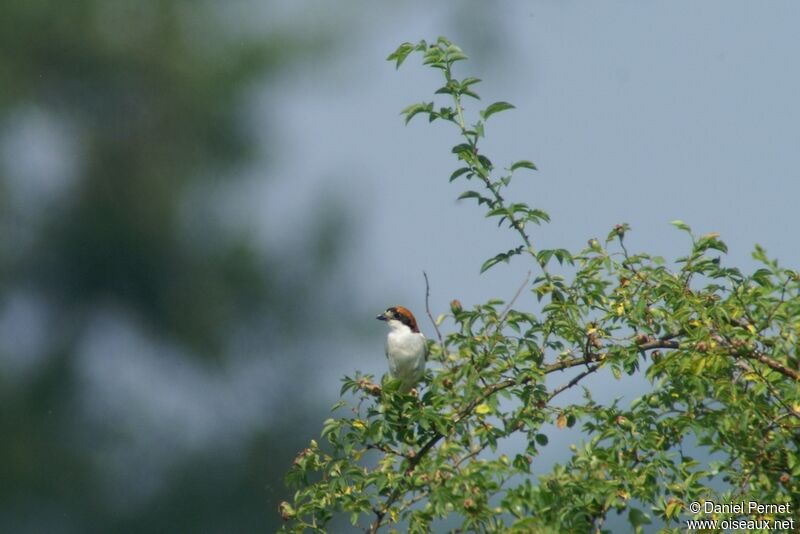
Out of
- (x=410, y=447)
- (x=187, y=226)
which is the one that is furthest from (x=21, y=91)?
(x=410, y=447)

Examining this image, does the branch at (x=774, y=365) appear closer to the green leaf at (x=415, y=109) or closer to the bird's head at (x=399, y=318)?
the green leaf at (x=415, y=109)

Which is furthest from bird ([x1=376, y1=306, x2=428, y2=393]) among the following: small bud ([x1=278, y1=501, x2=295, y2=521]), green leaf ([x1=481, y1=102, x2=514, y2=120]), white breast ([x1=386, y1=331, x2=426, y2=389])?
green leaf ([x1=481, y1=102, x2=514, y2=120])

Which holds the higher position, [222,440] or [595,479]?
[222,440]

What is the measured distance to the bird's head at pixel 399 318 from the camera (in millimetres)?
5707

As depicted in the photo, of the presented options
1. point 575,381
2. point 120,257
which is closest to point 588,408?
point 575,381

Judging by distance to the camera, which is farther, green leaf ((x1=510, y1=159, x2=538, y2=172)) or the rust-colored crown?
the rust-colored crown

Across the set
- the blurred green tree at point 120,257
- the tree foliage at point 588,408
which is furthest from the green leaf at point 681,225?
the blurred green tree at point 120,257

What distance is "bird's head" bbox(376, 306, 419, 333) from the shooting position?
5707 mm

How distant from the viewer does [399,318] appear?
18.9 ft

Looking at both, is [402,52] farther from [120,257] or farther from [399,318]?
[120,257]

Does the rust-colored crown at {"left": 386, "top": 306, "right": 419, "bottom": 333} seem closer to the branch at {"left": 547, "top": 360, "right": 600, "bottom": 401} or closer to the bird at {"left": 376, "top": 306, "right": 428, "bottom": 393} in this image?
the bird at {"left": 376, "top": 306, "right": 428, "bottom": 393}

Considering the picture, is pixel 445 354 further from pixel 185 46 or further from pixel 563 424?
pixel 185 46

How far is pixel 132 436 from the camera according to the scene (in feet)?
32.6

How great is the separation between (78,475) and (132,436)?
0.53 metres
